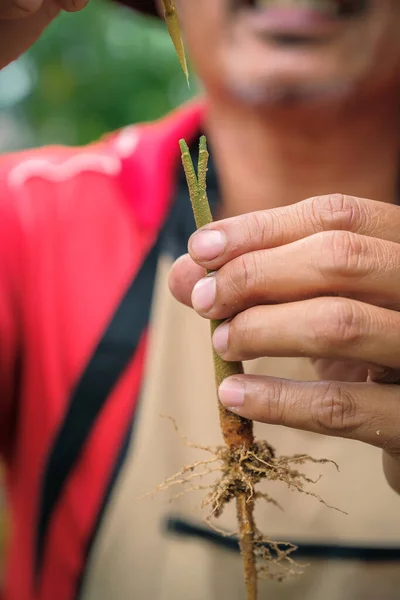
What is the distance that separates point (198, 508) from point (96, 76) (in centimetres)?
268

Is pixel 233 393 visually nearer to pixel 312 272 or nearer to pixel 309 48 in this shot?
pixel 312 272

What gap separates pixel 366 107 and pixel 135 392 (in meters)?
0.78

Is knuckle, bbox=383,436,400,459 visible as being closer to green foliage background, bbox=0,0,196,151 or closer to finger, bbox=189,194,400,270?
finger, bbox=189,194,400,270

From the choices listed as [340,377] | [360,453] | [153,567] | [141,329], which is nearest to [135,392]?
[141,329]

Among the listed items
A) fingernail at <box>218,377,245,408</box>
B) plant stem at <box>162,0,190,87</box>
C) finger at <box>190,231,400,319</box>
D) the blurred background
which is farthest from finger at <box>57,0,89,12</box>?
the blurred background

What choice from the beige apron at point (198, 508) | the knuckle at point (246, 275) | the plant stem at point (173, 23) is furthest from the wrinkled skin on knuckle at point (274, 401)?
the beige apron at point (198, 508)

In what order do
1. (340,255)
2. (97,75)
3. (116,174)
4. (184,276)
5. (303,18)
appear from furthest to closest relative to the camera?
(97,75) → (116,174) → (303,18) → (184,276) → (340,255)

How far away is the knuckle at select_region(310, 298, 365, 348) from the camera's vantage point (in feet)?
Answer: 1.80

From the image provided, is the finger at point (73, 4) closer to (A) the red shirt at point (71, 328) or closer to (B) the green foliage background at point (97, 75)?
(A) the red shirt at point (71, 328)

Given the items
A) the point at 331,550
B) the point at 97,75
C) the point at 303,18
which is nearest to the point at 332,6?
the point at 303,18

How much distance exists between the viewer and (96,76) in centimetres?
323

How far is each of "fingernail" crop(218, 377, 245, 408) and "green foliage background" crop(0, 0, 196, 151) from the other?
2833 mm

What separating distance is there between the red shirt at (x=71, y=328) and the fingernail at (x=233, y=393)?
67 cm

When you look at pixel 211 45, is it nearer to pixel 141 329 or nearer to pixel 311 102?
pixel 311 102
